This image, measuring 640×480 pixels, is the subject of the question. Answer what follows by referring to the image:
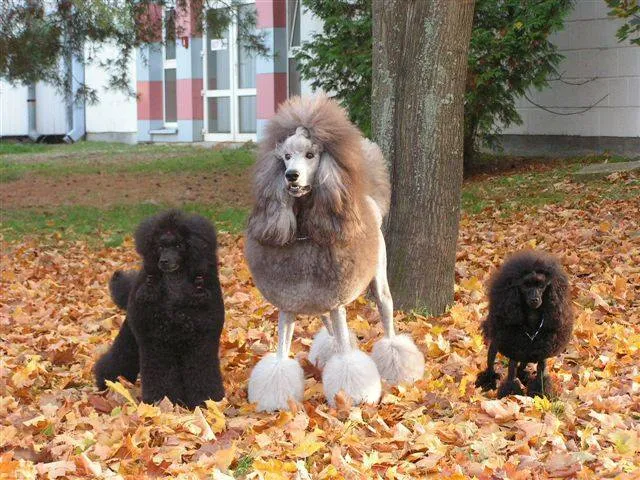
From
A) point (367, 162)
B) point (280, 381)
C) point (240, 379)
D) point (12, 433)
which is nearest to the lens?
point (12, 433)

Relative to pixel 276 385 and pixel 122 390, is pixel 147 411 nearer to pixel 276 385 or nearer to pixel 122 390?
pixel 122 390

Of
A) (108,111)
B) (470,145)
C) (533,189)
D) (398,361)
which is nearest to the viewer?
(398,361)

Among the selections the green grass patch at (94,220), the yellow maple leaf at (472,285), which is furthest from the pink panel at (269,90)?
the yellow maple leaf at (472,285)

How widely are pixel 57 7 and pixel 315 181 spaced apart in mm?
10095

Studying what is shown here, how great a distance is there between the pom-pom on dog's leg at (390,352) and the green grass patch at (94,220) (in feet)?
23.0

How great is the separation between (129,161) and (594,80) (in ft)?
29.2

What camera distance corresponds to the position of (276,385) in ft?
16.2

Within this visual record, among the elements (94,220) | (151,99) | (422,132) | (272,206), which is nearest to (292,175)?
(272,206)

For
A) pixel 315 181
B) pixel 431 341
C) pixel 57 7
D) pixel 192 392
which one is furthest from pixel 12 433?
pixel 57 7

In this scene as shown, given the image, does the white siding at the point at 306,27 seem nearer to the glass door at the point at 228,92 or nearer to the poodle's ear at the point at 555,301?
the glass door at the point at 228,92

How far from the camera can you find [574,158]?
15234 mm

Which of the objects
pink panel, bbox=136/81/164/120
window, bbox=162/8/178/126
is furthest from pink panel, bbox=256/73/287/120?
pink panel, bbox=136/81/164/120

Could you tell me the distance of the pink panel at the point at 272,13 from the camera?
2053 centimetres

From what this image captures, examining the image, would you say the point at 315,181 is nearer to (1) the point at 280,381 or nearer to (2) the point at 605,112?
(1) the point at 280,381
